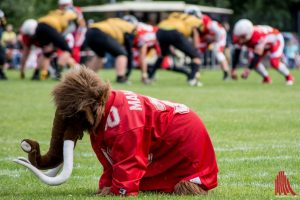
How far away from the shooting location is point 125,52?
20641mm

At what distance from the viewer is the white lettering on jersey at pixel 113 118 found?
19.6 ft

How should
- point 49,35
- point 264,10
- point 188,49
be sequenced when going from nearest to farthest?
point 188,49, point 49,35, point 264,10

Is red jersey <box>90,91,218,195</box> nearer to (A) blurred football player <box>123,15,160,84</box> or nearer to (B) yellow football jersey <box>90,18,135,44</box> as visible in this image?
(B) yellow football jersey <box>90,18,135,44</box>

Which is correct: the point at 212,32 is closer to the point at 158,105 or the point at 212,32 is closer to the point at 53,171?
the point at 158,105

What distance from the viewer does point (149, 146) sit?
20.1ft

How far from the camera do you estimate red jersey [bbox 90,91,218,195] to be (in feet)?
19.5

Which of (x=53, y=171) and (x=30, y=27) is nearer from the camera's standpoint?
(x=53, y=171)

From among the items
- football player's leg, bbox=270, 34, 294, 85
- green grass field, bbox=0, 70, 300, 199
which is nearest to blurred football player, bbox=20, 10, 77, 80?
green grass field, bbox=0, 70, 300, 199

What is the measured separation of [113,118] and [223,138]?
4351mm

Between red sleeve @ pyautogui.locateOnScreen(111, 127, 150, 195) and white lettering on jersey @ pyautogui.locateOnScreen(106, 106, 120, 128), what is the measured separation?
0.30ft

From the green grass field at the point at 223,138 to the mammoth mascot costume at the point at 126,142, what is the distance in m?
0.16

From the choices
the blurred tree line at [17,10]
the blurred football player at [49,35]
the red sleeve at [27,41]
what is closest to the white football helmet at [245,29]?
the blurred football player at [49,35]

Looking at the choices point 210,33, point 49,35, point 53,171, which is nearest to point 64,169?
point 53,171

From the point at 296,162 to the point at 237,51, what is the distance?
16.0 m
